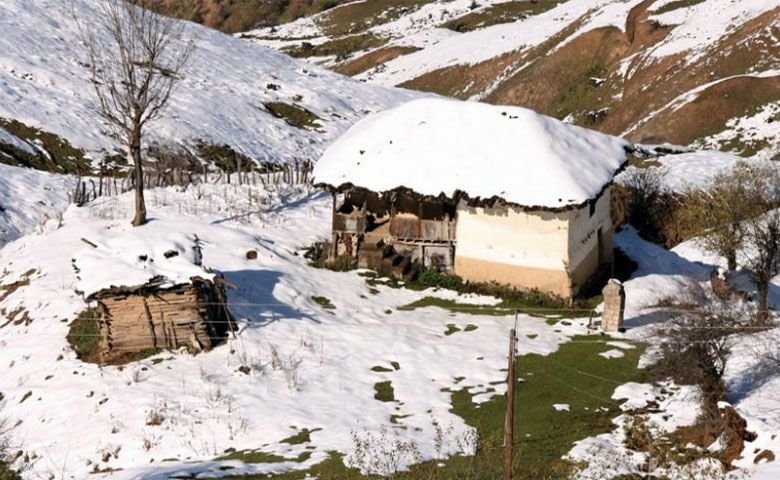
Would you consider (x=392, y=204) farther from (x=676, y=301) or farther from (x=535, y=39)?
(x=535, y=39)

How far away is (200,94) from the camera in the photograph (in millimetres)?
56656

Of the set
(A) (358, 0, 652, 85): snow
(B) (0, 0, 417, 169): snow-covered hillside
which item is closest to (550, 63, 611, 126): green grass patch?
(A) (358, 0, 652, 85): snow

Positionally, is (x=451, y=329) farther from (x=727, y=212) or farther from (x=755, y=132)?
(x=755, y=132)

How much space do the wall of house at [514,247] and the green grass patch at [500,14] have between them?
104145 mm

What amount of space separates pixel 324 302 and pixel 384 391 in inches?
243

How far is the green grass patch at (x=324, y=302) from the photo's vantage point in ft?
87.2

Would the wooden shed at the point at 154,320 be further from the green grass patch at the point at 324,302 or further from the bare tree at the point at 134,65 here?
the bare tree at the point at 134,65

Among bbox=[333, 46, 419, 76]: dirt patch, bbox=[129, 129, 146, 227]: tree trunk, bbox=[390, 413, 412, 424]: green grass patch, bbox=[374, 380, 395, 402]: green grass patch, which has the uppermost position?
bbox=[333, 46, 419, 76]: dirt patch

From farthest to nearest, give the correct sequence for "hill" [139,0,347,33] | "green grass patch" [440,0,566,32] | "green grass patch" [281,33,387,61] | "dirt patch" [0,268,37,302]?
1. "hill" [139,0,347,33]
2. "green grass patch" [440,0,566,32]
3. "green grass patch" [281,33,387,61]
4. "dirt patch" [0,268,37,302]

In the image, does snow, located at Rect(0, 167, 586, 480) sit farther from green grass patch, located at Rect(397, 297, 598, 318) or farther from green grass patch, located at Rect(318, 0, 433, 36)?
green grass patch, located at Rect(318, 0, 433, 36)

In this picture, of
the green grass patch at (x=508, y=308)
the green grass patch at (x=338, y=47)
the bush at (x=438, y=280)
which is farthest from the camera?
the green grass patch at (x=338, y=47)

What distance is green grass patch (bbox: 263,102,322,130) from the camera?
188ft

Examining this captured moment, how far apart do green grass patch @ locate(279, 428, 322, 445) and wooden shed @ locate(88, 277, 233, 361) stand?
5082 mm

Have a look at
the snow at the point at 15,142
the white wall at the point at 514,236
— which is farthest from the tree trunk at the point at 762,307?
the snow at the point at 15,142
